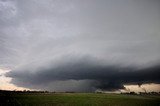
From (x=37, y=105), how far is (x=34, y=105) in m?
1.07

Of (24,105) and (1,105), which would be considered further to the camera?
(24,105)

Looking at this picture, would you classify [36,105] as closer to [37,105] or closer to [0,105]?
[37,105]

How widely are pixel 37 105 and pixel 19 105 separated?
6.39m

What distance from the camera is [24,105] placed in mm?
74625

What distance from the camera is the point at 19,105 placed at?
73.1m

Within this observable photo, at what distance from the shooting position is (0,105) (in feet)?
222

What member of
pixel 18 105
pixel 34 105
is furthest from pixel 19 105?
pixel 34 105

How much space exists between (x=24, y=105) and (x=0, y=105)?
30.2ft

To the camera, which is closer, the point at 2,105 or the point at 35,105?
the point at 2,105

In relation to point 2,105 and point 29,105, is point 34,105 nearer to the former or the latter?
point 29,105

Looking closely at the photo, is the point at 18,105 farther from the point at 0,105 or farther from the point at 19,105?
the point at 0,105

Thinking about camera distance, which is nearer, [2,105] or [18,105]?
[2,105]

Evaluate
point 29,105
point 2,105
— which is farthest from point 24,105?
point 2,105

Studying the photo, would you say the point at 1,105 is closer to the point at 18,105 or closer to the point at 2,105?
the point at 2,105
